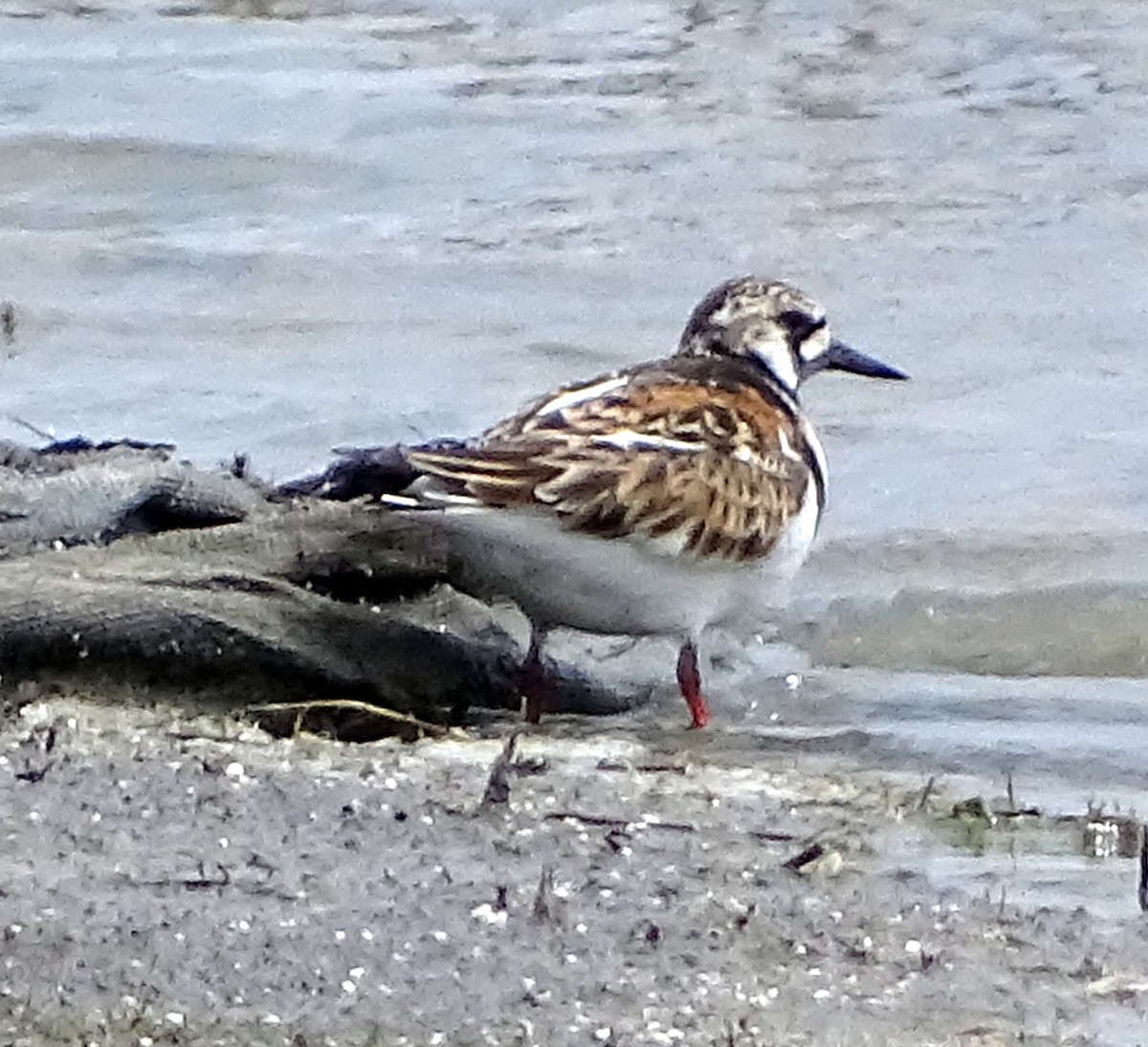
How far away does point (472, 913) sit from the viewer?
3619 millimetres

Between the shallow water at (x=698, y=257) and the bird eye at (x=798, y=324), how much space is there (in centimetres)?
59

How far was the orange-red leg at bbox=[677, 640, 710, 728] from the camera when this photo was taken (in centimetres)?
526

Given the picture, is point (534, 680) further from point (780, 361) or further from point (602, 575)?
point (780, 361)

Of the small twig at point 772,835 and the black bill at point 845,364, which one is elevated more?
the small twig at point 772,835

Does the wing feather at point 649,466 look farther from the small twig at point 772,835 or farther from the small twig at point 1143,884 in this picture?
the small twig at point 1143,884

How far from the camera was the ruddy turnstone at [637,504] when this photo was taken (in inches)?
192

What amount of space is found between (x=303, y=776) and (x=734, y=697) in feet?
5.18

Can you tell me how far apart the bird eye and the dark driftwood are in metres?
0.87

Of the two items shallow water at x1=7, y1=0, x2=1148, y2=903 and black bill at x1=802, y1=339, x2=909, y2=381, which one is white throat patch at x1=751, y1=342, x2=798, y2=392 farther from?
shallow water at x1=7, y1=0, x2=1148, y2=903

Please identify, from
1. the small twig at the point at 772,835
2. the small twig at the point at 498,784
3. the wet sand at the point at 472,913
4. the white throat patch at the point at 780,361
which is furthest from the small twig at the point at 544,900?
the white throat patch at the point at 780,361

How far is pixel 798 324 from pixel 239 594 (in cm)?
150

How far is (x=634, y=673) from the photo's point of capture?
5.60 metres

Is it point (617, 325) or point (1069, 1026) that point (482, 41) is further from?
point (1069, 1026)

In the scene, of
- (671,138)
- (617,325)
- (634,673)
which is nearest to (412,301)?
(617,325)
